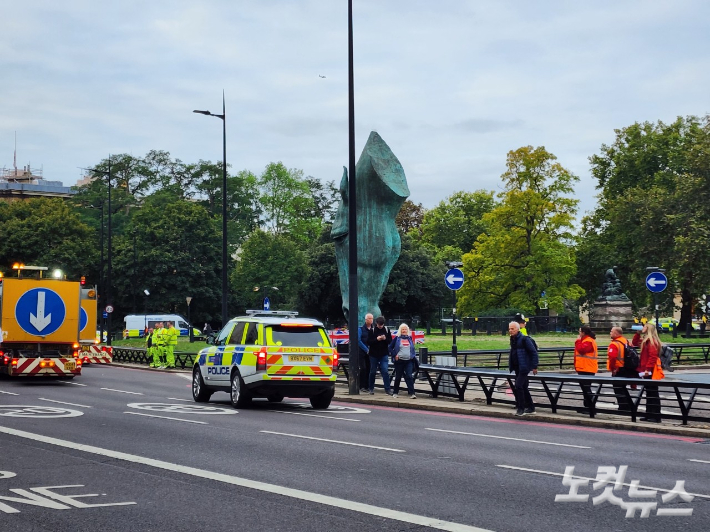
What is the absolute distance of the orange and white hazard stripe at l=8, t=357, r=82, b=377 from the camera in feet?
92.8

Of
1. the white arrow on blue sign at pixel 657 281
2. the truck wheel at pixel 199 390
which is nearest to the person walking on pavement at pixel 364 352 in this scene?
the truck wheel at pixel 199 390

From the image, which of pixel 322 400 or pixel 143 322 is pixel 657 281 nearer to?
pixel 322 400

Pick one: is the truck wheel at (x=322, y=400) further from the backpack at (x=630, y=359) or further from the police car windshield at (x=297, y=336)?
the backpack at (x=630, y=359)

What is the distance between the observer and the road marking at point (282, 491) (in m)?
8.07

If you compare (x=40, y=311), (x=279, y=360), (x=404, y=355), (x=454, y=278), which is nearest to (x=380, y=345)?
(x=404, y=355)

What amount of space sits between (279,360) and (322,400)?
1.74 m

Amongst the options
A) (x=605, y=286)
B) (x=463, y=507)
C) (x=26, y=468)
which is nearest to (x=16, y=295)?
(x=26, y=468)

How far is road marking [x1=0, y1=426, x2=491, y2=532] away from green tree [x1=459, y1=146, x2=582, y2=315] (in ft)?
188

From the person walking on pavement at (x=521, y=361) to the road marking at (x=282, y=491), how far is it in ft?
28.1

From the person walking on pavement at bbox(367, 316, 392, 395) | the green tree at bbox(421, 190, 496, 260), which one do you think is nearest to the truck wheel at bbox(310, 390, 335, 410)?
the person walking on pavement at bbox(367, 316, 392, 395)

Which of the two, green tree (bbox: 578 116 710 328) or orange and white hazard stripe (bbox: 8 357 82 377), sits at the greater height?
green tree (bbox: 578 116 710 328)

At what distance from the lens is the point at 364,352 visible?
79.7 ft

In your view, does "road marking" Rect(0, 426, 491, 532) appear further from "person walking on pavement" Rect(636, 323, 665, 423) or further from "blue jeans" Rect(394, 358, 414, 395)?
"person walking on pavement" Rect(636, 323, 665, 423)

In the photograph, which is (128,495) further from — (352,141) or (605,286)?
(605,286)
